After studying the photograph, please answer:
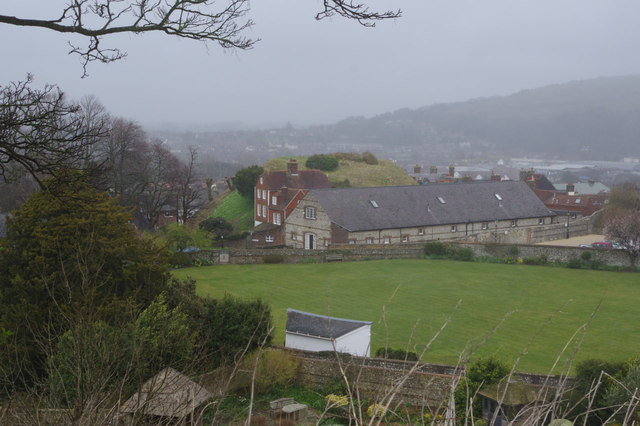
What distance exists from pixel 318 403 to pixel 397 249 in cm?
2522

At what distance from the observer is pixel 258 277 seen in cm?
3678

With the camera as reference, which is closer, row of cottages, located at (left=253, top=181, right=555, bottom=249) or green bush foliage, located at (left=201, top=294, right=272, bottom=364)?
green bush foliage, located at (left=201, top=294, right=272, bottom=364)

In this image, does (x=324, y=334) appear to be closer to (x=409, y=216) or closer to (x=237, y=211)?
(x=409, y=216)

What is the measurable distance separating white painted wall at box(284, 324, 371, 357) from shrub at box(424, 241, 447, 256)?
23.3 metres

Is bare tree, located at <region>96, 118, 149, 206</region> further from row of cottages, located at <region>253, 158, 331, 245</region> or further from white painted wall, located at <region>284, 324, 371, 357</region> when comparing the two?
white painted wall, located at <region>284, 324, 371, 357</region>

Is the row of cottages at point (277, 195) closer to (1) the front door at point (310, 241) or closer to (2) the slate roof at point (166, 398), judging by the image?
(1) the front door at point (310, 241)

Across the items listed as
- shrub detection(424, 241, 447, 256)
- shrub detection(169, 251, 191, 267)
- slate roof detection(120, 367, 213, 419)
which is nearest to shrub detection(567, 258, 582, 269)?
shrub detection(424, 241, 447, 256)

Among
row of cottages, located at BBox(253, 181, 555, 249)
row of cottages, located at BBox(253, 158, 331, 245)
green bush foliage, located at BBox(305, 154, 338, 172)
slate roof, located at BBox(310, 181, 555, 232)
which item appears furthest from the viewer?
green bush foliage, located at BBox(305, 154, 338, 172)

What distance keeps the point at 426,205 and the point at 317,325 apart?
2917cm

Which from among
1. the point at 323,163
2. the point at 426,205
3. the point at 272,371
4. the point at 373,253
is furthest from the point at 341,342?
the point at 323,163

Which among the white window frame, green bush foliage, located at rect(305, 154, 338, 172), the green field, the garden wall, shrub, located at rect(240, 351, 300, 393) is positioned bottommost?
the green field

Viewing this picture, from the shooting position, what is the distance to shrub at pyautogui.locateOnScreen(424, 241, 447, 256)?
1699 inches

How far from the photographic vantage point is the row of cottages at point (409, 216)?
4491 centimetres

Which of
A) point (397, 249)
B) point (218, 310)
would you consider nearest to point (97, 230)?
point (218, 310)
